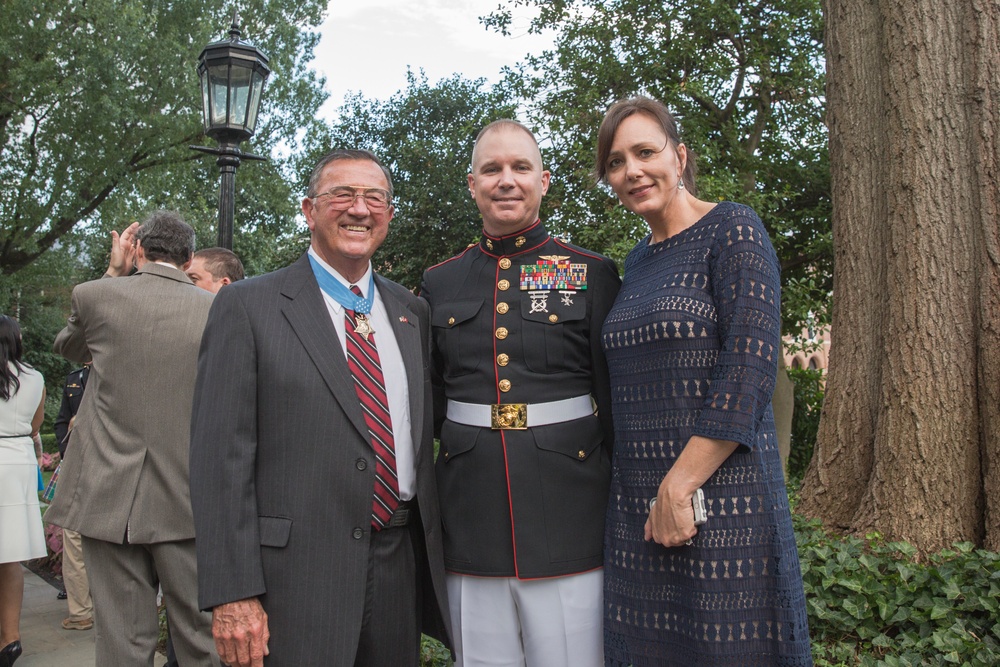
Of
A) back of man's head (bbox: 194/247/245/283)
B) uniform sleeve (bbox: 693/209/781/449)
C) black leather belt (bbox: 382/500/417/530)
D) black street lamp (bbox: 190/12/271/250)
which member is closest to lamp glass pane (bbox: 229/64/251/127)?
→ black street lamp (bbox: 190/12/271/250)

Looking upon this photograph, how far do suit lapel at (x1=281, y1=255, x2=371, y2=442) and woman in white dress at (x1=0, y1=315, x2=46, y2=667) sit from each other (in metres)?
2.84

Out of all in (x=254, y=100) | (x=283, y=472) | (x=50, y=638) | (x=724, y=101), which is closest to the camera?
(x=283, y=472)

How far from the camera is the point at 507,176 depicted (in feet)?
8.41

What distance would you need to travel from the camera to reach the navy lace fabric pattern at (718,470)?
2023 millimetres

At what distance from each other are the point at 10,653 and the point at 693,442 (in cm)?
387

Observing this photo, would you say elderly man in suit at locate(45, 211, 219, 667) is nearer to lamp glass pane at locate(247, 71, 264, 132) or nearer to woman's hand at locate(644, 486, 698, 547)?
woman's hand at locate(644, 486, 698, 547)

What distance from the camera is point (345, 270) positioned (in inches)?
93.8

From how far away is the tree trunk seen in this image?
3561 millimetres

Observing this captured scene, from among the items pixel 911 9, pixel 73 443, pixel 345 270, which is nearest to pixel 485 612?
pixel 345 270

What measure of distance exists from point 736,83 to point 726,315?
26.3ft

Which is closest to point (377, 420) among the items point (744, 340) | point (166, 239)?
point (744, 340)

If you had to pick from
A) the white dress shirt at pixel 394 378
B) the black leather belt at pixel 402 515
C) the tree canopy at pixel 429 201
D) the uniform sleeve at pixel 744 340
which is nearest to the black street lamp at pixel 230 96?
the white dress shirt at pixel 394 378

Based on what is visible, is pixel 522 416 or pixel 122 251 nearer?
pixel 522 416

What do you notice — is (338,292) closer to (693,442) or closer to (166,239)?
(693,442)
